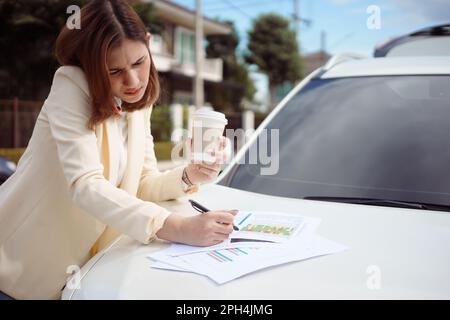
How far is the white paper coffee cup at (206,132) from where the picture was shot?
57.5 inches

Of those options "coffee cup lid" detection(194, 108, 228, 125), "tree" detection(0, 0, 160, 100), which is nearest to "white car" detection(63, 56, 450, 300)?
"coffee cup lid" detection(194, 108, 228, 125)

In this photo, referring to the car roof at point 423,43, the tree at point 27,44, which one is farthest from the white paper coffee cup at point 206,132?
the tree at point 27,44

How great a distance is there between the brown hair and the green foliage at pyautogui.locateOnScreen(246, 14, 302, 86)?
35.0 m

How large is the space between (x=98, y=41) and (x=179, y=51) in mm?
23478

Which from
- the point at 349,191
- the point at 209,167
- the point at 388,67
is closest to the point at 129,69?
the point at 209,167

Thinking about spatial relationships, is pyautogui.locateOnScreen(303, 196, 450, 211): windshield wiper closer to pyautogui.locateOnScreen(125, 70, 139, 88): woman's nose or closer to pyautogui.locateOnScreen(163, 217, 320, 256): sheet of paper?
pyautogui.locateOnScreen(163, 217, 320, 256): sheet of paper

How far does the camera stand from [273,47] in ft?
116

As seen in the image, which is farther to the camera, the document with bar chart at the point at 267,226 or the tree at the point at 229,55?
A: the tree at the point at 229,55

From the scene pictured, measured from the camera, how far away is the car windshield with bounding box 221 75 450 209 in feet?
5.28

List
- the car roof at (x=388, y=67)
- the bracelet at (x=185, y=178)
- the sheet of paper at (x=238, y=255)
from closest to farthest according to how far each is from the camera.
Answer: the sheet of paper at (x=238, y=255)
the bracelet at (x=185, y=178)
the car roof at (x=388, y=67)

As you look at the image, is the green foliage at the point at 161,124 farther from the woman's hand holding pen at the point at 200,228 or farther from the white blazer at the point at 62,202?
the woman's hand holding pen at the point at 200,228
